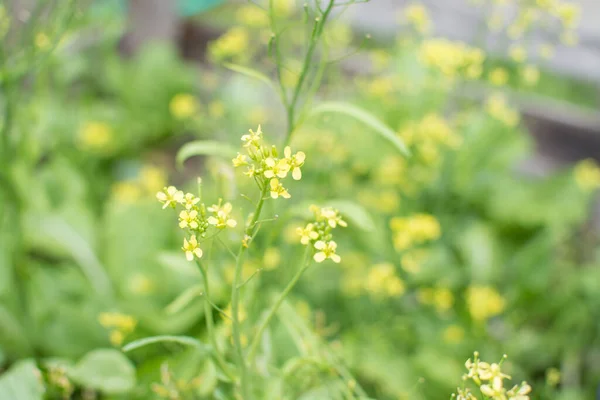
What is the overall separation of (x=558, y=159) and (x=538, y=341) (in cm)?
158

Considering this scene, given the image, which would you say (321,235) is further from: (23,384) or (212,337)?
(23,384)

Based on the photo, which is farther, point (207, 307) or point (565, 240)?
point (565, 240)

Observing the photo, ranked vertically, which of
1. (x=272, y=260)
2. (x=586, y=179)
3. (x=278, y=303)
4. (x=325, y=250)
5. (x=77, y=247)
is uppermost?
(x=325, y=250)

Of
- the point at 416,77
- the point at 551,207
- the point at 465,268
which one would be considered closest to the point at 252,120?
the point at 416,77

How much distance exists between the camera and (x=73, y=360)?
1933 millimetres

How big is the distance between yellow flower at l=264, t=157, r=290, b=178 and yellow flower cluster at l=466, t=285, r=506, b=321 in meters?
1.44

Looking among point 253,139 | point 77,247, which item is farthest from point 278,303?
point 77,247

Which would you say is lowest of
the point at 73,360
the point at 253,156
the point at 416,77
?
the point at 73,360

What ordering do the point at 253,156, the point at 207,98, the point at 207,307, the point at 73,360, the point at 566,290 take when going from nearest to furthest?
the point at 253,156, the point at 207,307, the point at 73,360, the point at 566,290, the point at 207,98

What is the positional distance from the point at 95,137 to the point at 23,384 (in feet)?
5.43

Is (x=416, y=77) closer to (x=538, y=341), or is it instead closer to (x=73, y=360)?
(x=538, y=341)

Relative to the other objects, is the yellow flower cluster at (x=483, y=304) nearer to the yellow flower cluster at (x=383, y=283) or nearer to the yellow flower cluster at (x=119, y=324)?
the yellow flower cluster at (x=383, y=283)

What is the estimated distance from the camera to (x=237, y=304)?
1.05m

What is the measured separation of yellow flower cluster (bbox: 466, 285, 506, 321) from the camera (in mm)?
2082
